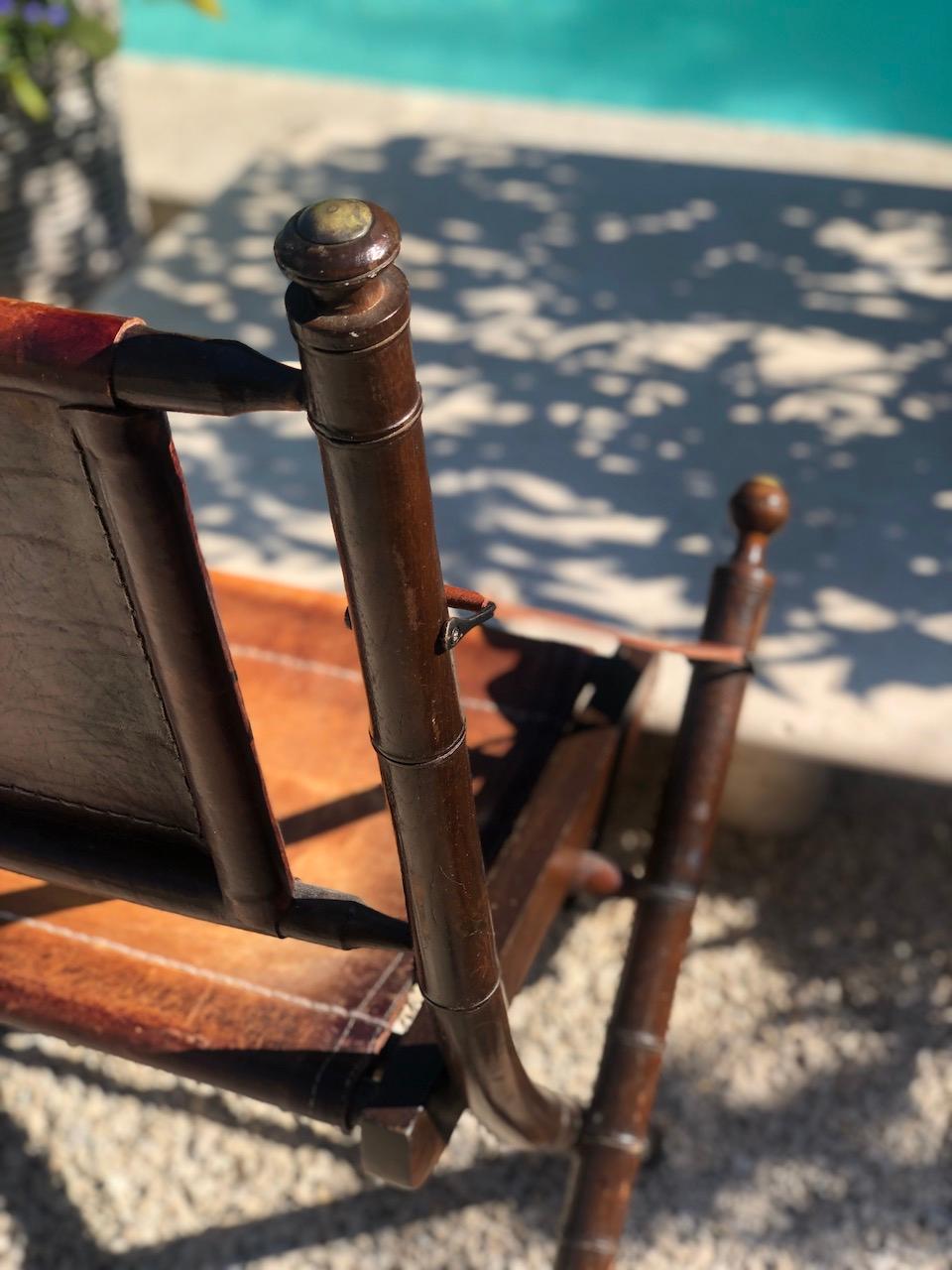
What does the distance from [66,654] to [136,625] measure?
0.09 m

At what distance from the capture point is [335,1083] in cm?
112

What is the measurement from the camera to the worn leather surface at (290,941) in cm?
116

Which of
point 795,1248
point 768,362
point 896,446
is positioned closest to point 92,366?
point 795,1248

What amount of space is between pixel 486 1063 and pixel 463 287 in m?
2.06

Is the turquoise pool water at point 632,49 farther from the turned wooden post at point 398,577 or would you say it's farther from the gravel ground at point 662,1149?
the turned wooden post at point 398,577

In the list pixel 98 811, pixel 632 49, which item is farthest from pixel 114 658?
pixel 632 49

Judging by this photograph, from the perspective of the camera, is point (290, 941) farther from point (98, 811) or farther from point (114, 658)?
point (114, 658)

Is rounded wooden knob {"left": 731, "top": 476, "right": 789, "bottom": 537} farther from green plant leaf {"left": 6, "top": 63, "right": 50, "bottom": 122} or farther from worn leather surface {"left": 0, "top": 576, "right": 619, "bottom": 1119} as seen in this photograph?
green plant leaf {"left": 6, "top": 63, "right": 50, "bottom": 122}

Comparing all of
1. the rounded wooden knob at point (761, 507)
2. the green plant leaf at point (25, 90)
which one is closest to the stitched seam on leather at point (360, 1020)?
the rounded wooden knob at point (761, 507)

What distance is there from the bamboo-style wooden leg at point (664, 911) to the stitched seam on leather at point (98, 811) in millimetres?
622

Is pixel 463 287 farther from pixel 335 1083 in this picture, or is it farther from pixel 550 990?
pixel 335 1083

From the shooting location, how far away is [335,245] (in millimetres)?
609

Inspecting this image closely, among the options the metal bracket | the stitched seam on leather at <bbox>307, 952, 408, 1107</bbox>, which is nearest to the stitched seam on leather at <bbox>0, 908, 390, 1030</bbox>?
the stitched seam on leather at <bbox>307, 952, 408, 1107</bbox>

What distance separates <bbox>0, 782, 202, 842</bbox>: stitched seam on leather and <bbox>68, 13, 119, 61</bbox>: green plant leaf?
2577 mm
